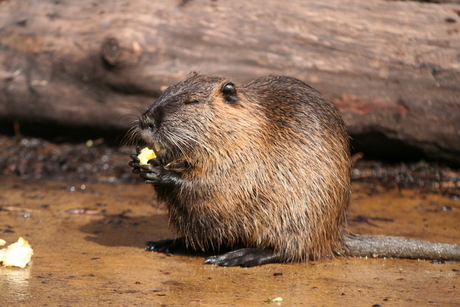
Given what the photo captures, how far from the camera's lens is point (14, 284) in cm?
288

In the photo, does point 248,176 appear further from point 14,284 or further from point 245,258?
point 14,284

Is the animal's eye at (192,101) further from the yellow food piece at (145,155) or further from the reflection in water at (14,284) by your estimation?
the reflection in water at (14,284)

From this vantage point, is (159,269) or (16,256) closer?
(16,256)

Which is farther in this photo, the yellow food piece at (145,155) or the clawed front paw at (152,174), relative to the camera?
the yellow food piece at (145,155)

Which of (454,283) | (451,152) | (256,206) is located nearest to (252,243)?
(256,206)

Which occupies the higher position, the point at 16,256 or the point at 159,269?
the point at 16,256

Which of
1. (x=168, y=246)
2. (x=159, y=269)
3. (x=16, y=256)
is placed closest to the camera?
(x=16, y=256)

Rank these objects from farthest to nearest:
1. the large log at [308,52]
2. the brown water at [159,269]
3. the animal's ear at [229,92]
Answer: the large log at [308,52], the animal's ear at [229,92], the brown water at [159,269]

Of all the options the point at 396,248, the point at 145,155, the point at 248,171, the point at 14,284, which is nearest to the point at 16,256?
the point at 14,284

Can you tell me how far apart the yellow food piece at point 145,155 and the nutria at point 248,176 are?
3cm

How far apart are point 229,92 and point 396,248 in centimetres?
150

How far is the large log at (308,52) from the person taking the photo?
5.70 metres

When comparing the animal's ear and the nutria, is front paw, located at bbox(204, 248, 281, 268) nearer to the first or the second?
the nutria

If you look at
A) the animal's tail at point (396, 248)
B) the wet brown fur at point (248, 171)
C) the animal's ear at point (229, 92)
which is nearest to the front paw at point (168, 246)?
the wet brown fur at point (248, 171)
